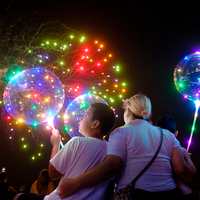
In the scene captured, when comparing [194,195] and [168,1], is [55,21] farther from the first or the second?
[194,195]

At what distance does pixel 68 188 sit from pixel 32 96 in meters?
1.37

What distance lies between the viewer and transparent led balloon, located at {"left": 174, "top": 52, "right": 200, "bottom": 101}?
2.65 m

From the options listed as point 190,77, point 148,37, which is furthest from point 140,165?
point 148,37

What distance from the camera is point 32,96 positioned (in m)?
2.19

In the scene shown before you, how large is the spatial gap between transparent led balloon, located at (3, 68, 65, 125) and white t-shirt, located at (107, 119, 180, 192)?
4.07 feet

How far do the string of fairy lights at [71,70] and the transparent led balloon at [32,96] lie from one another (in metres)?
1.01

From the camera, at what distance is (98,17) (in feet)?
12.1

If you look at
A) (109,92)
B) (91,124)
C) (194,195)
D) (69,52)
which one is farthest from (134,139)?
(69,52)

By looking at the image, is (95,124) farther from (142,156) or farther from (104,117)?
(142,156)

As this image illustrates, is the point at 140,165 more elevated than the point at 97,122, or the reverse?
the point at 97,122

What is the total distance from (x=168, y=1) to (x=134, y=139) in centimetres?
373

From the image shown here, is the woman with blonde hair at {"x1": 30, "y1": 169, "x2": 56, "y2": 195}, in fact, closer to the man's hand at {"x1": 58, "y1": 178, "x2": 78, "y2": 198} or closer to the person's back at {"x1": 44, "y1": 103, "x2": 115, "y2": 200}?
the person's back at {"x1": 44, "y1": 103, "x2": 115, "y2": 200}

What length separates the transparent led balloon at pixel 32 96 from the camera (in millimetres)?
2172

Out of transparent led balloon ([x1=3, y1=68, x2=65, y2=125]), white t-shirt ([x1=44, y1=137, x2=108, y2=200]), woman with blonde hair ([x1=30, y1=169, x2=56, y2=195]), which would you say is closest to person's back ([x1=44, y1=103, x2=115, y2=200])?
white t-shirt ([x1=44, y1=137, x2=108, y2=200])
